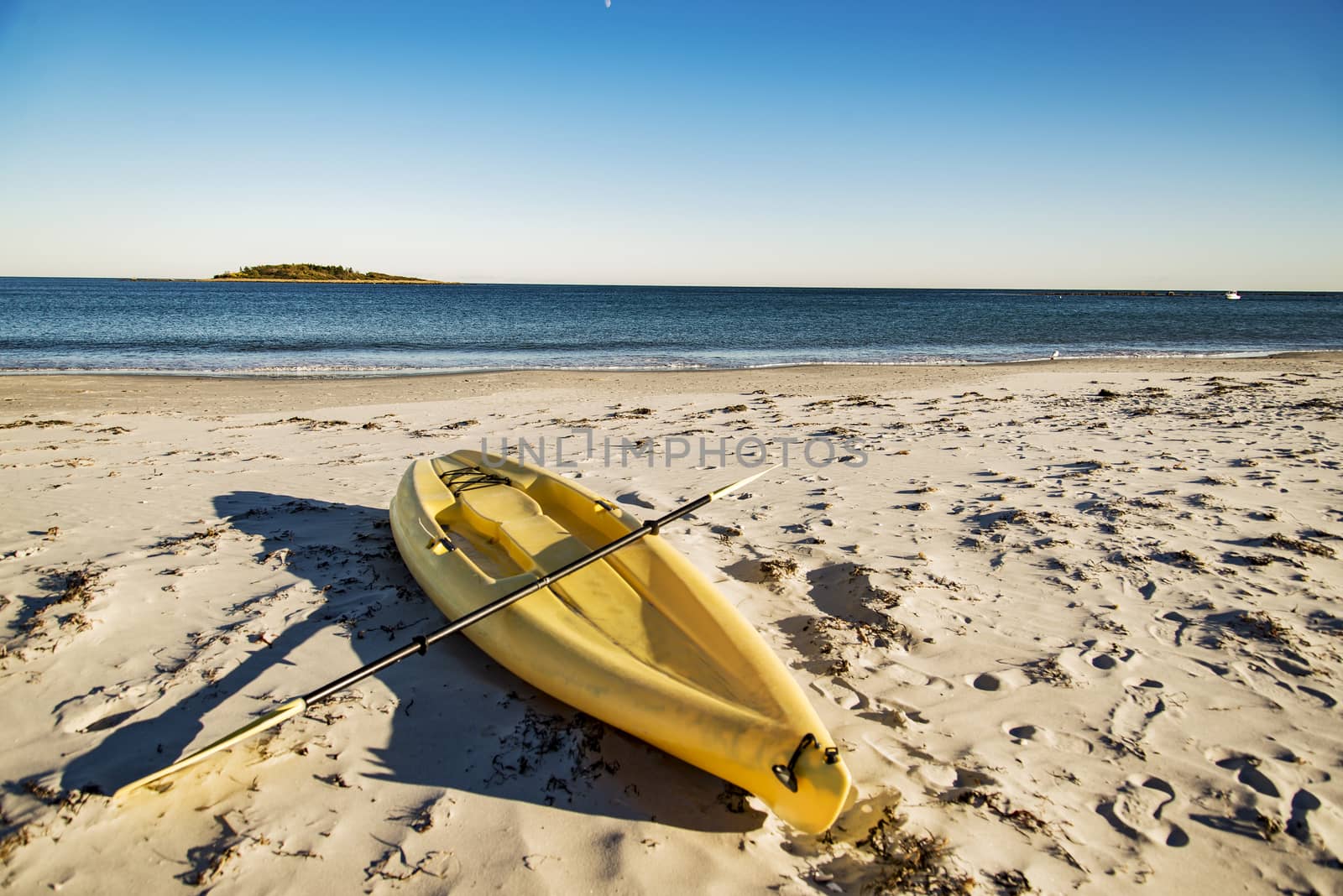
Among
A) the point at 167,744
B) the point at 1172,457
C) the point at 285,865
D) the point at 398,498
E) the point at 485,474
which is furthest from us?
the point at 1172,457

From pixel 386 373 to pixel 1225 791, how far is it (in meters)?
16.1

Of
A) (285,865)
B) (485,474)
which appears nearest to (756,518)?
(485,474)

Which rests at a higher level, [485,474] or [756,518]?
[485,474]

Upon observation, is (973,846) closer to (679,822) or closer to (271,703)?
(679,822)

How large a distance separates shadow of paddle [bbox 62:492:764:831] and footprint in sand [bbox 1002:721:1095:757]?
1275 mm

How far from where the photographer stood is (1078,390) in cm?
1188

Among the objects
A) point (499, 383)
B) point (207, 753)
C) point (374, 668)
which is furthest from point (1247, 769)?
point (499, 383)

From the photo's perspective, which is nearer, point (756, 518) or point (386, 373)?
point (756, 518)

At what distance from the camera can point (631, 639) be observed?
120 inches

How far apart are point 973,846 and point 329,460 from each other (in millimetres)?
7131

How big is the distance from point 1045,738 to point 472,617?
2.60m

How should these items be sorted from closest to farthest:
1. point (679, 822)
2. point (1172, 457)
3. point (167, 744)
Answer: point (679, 822) → point (167, 744) → point (1172, 457)

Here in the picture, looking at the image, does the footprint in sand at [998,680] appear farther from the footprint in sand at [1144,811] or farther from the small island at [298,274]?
the small island at [298,274]

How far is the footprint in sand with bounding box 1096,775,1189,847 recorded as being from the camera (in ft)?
7.70
